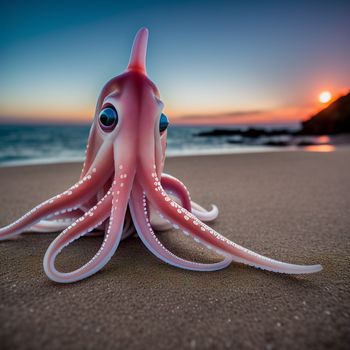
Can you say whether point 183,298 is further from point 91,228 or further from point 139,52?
point 139,52

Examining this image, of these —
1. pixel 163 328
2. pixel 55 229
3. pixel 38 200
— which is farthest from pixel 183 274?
pixel 38 200

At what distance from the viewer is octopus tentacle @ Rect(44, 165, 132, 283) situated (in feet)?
4.36

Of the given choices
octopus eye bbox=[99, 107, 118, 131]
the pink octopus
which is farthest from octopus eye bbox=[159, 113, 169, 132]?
octopus eye bbox=[99, 107, 118, 131]

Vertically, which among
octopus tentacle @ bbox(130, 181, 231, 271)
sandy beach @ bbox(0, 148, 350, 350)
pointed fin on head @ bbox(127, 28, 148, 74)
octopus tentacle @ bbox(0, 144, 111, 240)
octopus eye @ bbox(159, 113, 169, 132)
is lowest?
sandy beach @ bbox(0, 148, 350, 350)

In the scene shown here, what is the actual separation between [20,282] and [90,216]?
1.65 feet

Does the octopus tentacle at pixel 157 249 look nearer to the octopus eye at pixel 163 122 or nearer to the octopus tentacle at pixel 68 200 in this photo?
the octopus tentacle at pixel 68 200

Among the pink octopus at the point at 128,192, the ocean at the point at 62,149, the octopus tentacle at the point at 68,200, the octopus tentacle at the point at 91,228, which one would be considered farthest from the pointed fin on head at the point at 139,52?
the ocean at the point at 62,149

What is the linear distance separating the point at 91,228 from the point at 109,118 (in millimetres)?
658

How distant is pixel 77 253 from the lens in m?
1.74

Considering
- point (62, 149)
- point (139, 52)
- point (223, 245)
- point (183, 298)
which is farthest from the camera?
point (62, 149)

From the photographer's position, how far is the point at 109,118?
5.28ft

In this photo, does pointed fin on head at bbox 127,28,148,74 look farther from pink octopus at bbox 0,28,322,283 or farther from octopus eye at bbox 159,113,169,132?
octopus eye at bbox 159,113,169,132

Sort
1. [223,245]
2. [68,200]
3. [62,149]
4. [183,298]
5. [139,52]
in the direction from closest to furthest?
[183,298]
[223,245]
[68,200]
[139,52]
[62,149]

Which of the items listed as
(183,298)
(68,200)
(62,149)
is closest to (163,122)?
(68,200)
